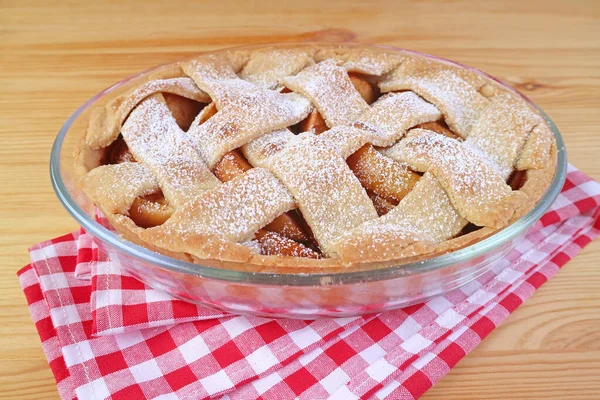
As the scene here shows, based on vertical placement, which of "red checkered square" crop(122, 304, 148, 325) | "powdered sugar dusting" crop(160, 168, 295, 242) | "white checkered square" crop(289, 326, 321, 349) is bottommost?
"white checkered square" crop(289, 326, 321, 349)

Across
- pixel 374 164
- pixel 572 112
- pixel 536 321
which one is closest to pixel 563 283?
pixel 536 321

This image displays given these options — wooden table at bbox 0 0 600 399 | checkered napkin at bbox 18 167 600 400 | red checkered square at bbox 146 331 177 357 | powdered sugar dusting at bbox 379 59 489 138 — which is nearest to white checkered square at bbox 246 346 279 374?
checkered napkin at bbox 18 167 600 400

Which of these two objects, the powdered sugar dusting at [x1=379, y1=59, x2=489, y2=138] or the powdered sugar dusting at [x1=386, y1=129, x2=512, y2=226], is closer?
the powdered sugar dusting at [x1=386, y1=129, x2=512, y2=226]

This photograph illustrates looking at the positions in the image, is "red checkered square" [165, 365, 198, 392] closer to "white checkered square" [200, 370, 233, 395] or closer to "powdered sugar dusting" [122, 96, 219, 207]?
"white checkered square" [200, 370, 233, 395]

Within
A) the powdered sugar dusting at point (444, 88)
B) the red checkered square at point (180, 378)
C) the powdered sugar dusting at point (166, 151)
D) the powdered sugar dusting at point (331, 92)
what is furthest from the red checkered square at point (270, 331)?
the powdered sugar dusting at point (444, 88)

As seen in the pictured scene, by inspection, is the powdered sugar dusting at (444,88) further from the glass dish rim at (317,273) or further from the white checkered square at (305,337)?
the white checkered square at (305,337)

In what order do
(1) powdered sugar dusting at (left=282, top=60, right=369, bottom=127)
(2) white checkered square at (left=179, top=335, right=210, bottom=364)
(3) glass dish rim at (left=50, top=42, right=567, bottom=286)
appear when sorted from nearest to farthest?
1. (3) glass dish rim at (left=50, top=42, right=567, bottom=286)
2. (2) white checkered square at (left=179, top=335, right=210, bottom=364)
3. (1) powdered sugar dusting at (left=282, top=60, right=369, bottom=127)

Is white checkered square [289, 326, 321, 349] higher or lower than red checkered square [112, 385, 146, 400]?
higher
